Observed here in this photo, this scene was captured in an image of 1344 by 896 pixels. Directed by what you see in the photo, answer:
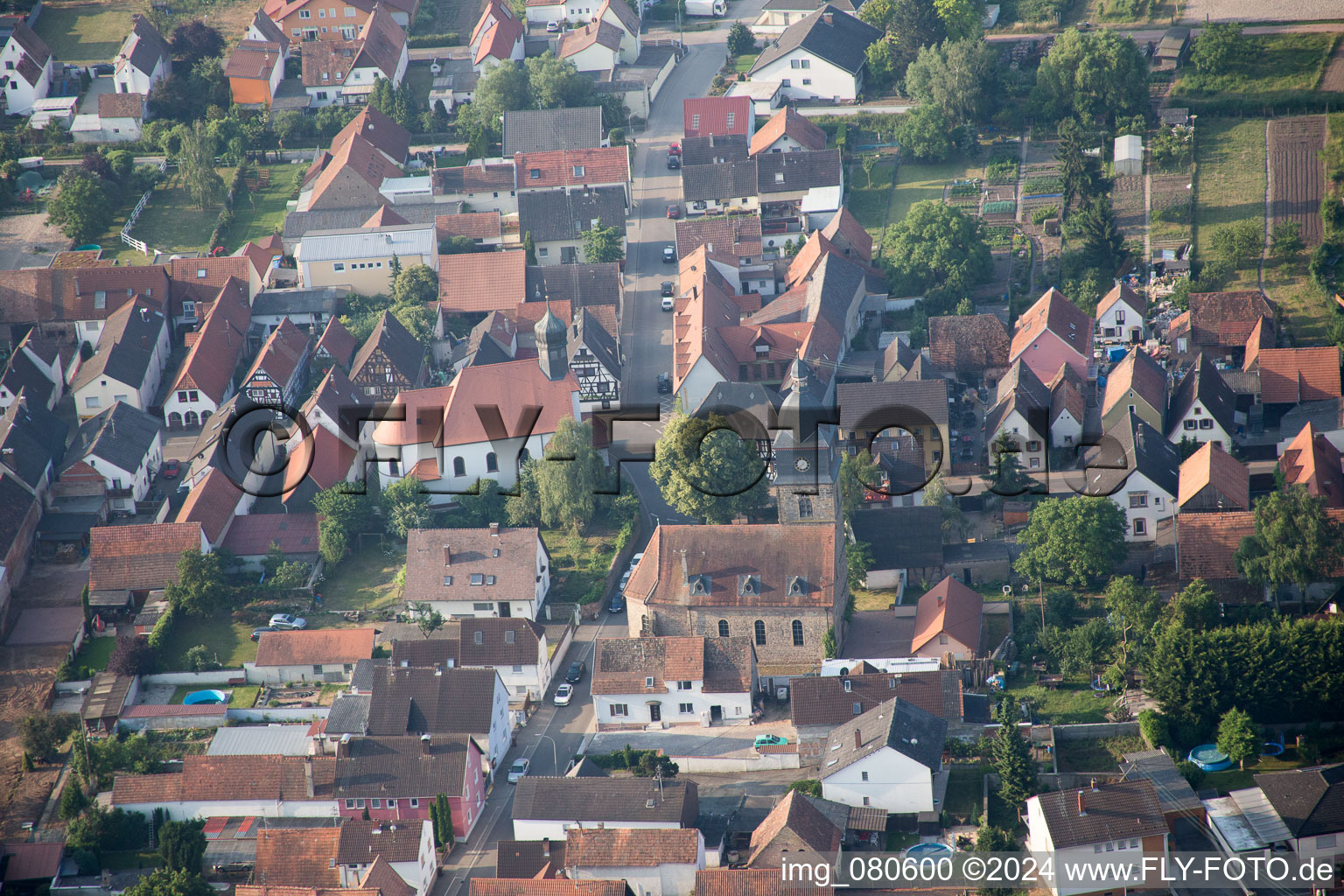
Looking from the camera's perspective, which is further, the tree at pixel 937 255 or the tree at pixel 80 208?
the tree at pixel 80 208

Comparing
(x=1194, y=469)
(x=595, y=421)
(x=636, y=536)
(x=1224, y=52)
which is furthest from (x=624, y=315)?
(x=1224, y=52)

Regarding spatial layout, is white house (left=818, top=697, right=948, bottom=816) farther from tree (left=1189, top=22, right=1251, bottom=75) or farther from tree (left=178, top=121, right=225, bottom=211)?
tree (left=1189, top=22, right=1251, bottom=75)

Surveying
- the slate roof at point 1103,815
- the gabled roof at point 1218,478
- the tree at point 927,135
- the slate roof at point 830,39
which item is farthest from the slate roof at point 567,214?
the slate roof at point 1103,815

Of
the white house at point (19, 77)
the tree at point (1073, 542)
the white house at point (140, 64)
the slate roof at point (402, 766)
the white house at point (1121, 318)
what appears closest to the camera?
the slate roof at point (402, 766)

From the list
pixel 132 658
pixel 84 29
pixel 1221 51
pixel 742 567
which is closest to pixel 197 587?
pixel 132 658

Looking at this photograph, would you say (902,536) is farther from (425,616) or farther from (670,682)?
(425,616)

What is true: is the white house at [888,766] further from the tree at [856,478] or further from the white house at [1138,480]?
the white house at [1138,480]
